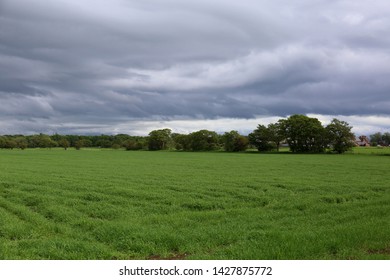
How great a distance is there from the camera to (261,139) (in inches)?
5709

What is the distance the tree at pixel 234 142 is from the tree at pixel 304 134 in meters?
17.2

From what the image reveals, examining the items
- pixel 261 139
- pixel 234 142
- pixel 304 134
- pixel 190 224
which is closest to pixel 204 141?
pixel 234 142

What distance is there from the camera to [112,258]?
34.2ft

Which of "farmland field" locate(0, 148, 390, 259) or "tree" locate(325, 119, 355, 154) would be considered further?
"tree" locate(325, 119, 355, 154)

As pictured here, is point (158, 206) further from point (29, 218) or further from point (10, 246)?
point (10, 246)

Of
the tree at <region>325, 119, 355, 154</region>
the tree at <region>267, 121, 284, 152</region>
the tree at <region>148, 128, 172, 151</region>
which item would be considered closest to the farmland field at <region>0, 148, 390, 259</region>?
the tree at <region>325, 119, 355, 154</region>

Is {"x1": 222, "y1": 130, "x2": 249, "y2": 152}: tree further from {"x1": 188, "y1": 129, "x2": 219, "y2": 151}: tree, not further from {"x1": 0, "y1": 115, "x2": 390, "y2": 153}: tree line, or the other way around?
{"x1": 188, "y1": 129, "x2": 219, "y2": 151}: tree

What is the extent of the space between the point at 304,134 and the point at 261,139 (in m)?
19.5

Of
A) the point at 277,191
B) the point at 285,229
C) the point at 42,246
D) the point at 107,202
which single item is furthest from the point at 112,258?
the point at 277,191

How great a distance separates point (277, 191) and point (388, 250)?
44.5ft

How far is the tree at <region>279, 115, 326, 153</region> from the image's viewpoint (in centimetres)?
12812

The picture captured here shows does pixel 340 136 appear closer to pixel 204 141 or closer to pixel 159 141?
pixel 204 141

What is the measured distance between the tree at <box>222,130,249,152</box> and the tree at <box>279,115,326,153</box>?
17205 mm

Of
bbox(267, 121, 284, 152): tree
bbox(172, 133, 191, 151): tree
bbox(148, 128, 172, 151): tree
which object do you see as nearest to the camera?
bbox(267, 121, 284, 152): tree
